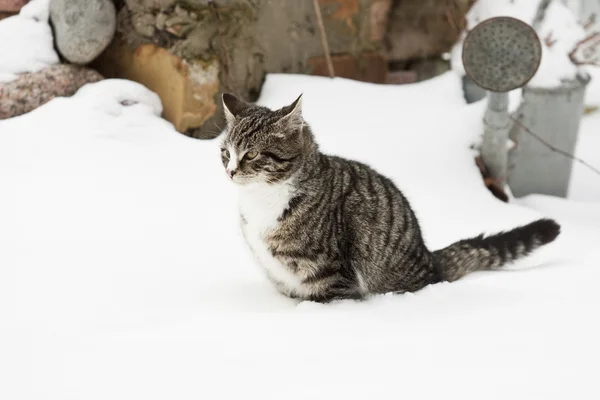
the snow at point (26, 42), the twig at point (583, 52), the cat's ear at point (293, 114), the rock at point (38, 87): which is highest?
the cat's ear at point (293, 114)

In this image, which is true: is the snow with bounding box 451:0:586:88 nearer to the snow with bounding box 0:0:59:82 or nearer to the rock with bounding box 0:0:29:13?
the snow with bounding box 0:0:59:82

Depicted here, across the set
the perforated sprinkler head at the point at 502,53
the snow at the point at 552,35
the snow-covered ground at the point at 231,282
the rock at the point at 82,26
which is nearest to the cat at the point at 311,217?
the snow-covered ground at the point at 231,282

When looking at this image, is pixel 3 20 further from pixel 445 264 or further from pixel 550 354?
pixel 550 354

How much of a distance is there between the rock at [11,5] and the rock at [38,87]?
0.64 metres

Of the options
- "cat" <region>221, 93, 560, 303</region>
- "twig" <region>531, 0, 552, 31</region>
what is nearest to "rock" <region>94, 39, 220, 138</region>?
"cat" <region>221, 93, 560, 303</region>

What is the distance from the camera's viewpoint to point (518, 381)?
6.27 feet

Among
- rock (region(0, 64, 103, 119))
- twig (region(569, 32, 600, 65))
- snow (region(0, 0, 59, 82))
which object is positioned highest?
snow (region(0, 0, 59, 82))

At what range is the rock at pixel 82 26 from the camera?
4.50m

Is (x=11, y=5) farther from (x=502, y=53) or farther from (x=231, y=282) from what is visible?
(x=502, y=53)

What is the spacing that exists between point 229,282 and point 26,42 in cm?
264

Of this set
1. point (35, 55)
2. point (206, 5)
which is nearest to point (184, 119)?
point (206, 5)

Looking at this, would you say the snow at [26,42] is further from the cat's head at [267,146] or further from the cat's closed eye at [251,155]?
the cat's closed eye at [251,155]

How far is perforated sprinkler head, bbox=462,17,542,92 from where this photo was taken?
4.06m

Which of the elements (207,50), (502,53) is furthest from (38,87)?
(502,53)
